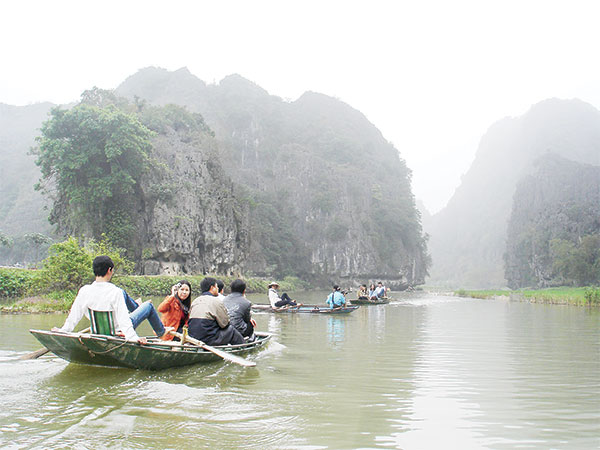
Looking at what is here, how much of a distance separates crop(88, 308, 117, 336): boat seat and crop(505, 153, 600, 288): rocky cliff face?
55.3 m

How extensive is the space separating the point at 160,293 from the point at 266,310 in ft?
39.0

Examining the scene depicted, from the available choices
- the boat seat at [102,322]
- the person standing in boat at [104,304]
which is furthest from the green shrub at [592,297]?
the boat seat at [102,322]

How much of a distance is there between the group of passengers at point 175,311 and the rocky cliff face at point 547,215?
5259cm

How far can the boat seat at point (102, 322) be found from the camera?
6.34 m

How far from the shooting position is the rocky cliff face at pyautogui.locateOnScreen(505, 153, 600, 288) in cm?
5525

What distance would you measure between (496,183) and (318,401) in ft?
494

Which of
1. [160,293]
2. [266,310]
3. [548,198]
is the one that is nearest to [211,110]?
[548,198]

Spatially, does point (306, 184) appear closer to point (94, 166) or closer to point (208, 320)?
point (94, 166)

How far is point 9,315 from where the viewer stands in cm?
1406

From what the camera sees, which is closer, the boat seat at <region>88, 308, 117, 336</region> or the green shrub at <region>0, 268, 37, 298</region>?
the boat seat at <region>88, 308, 117, 336</region>

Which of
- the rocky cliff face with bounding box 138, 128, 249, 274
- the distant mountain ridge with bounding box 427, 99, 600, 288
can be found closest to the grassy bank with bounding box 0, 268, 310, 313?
the rocky cliff face with bounding box 138, 128, 249, 274

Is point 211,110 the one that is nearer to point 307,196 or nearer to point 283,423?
point 307,196

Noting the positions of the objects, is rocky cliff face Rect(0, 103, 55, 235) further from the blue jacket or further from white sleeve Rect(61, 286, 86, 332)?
white sleeve Rect(61, 286, 86, 332)

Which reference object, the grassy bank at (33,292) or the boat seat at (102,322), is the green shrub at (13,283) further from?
the boat seat at (102,322)
